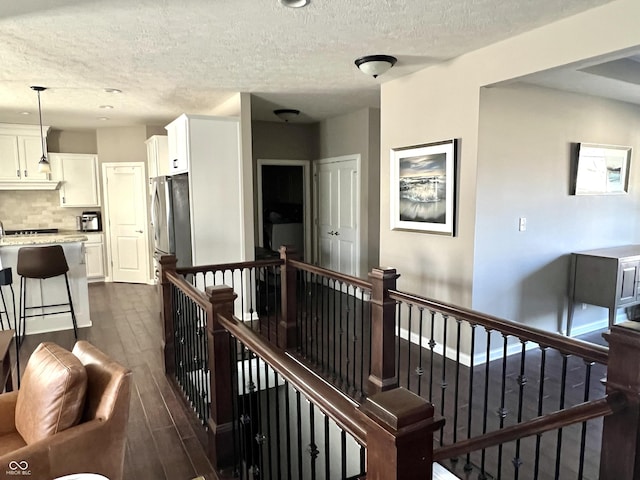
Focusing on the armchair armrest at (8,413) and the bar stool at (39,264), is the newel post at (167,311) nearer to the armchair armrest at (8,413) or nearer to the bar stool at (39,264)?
the armchair armrest at (8,413)

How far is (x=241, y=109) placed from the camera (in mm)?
4816

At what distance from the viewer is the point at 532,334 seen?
1.88 metres

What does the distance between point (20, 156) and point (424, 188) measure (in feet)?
20.0

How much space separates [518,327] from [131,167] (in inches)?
261

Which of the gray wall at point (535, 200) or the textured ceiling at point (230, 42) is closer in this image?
the textured ceiling at point (230, 42)

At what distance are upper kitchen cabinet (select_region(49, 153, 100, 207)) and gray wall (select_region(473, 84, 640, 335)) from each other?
20.6 feet

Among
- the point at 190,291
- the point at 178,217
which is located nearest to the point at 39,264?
the point at 178,217

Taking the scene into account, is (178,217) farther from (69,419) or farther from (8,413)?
(69,419)

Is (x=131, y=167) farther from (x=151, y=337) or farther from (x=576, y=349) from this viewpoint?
(x=576, y=349)

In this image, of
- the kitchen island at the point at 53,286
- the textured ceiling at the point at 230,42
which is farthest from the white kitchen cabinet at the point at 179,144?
the kitchen island at the point at 53,286

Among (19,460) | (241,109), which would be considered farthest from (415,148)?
(19,460)

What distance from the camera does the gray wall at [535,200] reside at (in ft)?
11.7

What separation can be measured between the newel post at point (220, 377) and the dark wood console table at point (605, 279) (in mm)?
3546

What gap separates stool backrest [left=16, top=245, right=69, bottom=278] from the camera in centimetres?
406
